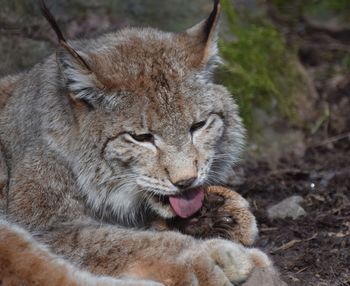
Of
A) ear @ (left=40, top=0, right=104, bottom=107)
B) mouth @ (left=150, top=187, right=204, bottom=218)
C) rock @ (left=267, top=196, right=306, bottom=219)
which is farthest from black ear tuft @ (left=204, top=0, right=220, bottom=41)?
rock @ (left=267, top=196, right=306, bottom=219)

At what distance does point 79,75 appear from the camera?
17.5 ft

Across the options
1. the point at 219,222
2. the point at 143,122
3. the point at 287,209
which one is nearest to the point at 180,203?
the point at 219,222

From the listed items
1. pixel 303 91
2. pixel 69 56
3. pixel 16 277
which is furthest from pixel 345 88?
pixel 16 277

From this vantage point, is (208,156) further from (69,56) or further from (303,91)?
(303,91)

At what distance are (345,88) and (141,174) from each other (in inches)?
172

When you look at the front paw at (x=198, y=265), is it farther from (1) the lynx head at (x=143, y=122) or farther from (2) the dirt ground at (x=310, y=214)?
(2) the dirt ground at (x=310, y=214)

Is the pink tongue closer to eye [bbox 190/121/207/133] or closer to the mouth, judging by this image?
the mouth

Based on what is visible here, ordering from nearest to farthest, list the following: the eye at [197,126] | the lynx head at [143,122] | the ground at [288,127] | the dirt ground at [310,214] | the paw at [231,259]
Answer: the paw at [231,259] < the lynx head at [143,122] < the eye at [197,126] < the dirt ground at [310,214] < the ground at [288,127]

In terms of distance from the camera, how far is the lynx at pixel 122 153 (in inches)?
194

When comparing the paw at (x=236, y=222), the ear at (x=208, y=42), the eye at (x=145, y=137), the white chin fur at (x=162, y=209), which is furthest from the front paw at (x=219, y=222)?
the ear at (x=208, y=42)

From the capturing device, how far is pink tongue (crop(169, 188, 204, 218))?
5.34 meters

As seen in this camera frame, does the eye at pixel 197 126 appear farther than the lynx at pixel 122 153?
Yes

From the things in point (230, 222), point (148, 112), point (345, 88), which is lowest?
point (345, 88)

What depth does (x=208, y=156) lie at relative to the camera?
5.39m
